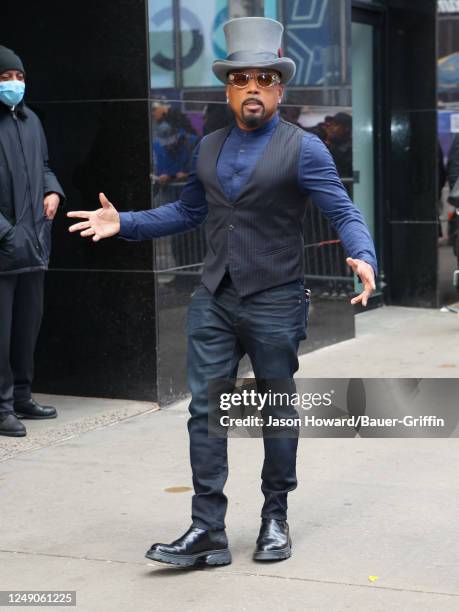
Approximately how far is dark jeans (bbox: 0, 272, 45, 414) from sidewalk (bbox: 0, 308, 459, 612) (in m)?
0.24

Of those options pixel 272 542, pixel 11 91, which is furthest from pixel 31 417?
pixel 272 542

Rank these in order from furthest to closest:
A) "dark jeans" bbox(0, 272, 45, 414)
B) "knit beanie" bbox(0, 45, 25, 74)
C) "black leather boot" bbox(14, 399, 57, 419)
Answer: "black leather boot" bbox(14, 399, 57, 419)
"dark jeans" bbox(0, 272, 45, 414)
"knit beanie" bbox(0, 45, 25, 74)

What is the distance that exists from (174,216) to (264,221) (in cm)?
46

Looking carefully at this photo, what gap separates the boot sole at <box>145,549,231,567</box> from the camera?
4.66 metres

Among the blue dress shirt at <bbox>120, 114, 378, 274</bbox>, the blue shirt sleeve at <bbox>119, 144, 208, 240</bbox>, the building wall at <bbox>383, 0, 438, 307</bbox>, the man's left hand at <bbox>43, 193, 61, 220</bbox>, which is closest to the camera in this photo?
the blue dress shirt at <bbox>120, 114, 378, 274</bbox>

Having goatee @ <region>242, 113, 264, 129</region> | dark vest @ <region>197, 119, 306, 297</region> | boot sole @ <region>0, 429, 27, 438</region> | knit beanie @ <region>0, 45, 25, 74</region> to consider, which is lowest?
boot sole @ <region>0, 429, 27, 438</region>

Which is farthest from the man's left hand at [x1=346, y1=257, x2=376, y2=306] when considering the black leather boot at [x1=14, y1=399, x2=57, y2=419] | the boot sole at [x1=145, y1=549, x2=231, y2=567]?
the black leather boot at [x1=14, y1=399, x2=57, y2=419]

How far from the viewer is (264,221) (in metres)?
4.77

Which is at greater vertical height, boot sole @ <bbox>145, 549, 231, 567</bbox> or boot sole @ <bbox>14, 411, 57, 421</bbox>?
boot sole @ <bbox>14, 411, 57, 421</bbox>

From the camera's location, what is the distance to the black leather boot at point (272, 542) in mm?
4762

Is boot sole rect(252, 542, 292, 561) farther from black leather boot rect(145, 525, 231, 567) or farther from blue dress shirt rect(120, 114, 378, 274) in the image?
blue dress shirt rect(120, 114, 378, 274)

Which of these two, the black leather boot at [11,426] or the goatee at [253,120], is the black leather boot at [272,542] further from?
the black leather boot at [11,426]

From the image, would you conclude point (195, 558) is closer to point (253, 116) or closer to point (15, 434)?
point (253, 116)

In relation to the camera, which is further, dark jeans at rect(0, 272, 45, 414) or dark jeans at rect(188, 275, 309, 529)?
dark jeans at rect(0, 272, 45, 414)
